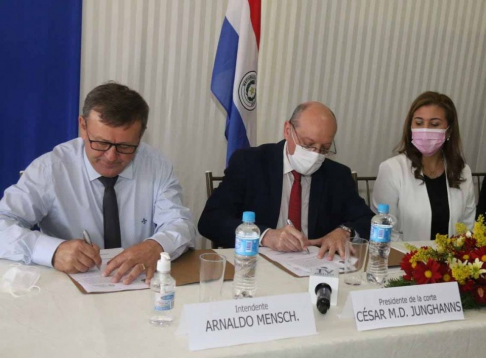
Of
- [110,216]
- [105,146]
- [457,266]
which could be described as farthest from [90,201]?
[457,266]

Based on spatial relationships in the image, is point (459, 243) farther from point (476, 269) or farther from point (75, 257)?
point (75, 257)

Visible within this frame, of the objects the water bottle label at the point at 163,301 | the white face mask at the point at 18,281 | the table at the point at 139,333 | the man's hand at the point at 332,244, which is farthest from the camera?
the man's hand at the point at 332,244

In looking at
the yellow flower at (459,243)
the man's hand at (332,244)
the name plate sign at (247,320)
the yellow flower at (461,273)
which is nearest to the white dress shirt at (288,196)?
the man's hand at (332,244)

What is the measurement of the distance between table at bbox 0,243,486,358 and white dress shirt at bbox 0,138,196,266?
1.05ft

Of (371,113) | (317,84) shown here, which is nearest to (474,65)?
(371,113)

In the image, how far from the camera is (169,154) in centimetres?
368

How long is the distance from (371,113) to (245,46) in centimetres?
137

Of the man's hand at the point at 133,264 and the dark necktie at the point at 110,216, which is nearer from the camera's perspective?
the man's hand at the point at 133,264

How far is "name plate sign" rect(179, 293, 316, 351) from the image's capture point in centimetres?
136

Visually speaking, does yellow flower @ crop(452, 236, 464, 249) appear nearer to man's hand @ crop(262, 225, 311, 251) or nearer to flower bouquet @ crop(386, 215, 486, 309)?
flower bouquet @ crop(386, 215, 486, 309)

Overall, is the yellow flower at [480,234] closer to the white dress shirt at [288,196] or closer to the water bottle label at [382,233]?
the water bottle label at [382,233]

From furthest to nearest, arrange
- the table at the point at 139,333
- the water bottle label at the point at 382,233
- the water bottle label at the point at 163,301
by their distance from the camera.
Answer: the water bottle label at the point at 382,233, the water bottle label at the point at 163,301, the table at the point at 139,333

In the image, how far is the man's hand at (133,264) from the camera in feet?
5.78

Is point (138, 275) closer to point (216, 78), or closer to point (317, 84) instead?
point (216, 78)
